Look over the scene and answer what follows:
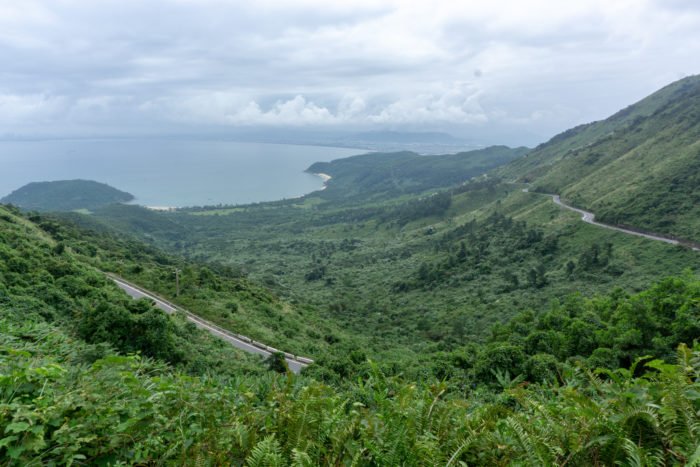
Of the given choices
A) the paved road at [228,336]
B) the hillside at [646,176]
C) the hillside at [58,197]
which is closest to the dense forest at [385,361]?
the hillside at [646,176]

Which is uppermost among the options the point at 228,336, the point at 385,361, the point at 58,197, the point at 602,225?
the point at 58,197

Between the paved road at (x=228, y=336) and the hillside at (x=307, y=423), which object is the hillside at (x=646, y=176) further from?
the hillside at (x=307, y=423)

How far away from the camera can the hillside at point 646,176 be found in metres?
50.9

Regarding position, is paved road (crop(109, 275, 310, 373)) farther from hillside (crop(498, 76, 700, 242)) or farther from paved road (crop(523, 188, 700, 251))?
hillside (crop(498, 76, 700, 242))

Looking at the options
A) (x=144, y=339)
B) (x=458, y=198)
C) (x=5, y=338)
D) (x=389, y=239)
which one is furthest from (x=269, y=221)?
(x=5, y=338)

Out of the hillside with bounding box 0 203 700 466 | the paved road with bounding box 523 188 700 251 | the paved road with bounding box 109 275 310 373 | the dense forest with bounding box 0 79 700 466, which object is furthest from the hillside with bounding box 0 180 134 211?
the hillside with bounding box 0 203 700 466

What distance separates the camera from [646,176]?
6216 centimetres

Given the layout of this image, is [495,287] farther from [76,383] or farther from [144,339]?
[76,383]

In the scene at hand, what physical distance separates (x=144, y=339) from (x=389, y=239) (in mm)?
94542

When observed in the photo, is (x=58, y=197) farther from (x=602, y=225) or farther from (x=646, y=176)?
(x=646, y=176)

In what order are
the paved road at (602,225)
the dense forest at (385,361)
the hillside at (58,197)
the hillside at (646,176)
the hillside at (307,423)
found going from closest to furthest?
1. the hillside at (307,423)
2. the dense forest at (385,361)
3. the paved road at (602,225)
4. the hillside at (646,176)
5. the hillside at (58,197)

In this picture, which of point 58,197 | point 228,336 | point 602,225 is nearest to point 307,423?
point 228,336

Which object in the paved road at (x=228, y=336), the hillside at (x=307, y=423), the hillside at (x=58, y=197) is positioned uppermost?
the hillside at (x=307, y=423)

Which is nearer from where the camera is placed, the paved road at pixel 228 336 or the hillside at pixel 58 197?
the paved road at pixel 228 336
